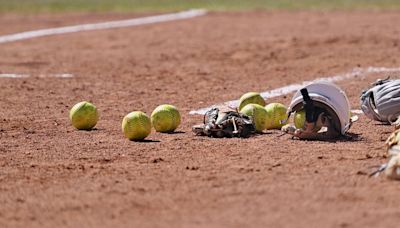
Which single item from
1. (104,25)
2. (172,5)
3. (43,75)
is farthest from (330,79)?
(172,5)

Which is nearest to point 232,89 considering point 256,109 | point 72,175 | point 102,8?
point 256,109

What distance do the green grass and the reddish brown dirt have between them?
319 inches

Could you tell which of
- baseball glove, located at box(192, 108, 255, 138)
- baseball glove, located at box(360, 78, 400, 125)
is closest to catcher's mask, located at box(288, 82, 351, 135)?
baseball glove, located at box(192, 108, 255, 138)

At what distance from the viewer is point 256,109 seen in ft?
29.5

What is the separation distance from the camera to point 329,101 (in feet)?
27.1

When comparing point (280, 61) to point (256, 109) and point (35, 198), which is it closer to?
point (256, 109)

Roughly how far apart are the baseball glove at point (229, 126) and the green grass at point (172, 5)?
15.6 m

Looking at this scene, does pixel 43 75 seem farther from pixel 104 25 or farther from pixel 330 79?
pixel 104 25

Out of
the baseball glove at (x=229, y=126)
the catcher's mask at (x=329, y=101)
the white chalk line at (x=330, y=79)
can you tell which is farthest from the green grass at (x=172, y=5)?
the catcher's mask at (x=329, y=101)

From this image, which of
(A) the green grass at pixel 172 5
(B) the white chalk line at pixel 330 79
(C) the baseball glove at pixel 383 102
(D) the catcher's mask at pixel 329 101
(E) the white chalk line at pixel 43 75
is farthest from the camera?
(A) the green grass at pixel 172 5

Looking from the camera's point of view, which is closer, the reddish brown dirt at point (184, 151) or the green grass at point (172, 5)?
the reddish brown dirt at point (184, 151)

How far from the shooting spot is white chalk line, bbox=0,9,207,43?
781 inches

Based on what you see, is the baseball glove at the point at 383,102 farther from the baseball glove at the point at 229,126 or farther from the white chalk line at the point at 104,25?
the white chalk line at the point at 104,25

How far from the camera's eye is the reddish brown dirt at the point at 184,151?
6.05 m
